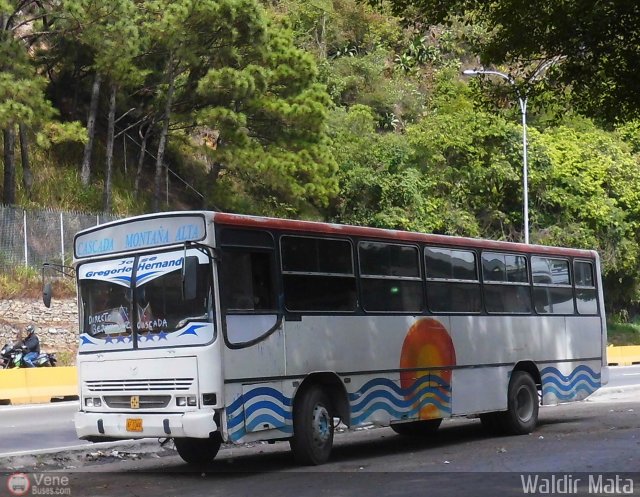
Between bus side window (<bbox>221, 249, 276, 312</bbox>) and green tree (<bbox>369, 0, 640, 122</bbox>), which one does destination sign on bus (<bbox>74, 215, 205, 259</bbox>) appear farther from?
green tree (<bbox>369, 0, 640, 122</bbox>)

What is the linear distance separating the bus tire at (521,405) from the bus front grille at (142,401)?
6.33m

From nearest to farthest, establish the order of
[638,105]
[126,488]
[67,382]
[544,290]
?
[126,488]
[638,105]
[544,290]
[67,382]

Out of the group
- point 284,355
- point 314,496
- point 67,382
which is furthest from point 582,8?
point 67,382

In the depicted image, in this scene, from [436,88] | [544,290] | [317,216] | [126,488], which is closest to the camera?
[126,488]

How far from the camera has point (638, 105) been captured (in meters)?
14.1

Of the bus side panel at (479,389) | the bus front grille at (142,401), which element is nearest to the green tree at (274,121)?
the bus side panel at (479,389)

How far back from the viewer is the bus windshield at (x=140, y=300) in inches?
483

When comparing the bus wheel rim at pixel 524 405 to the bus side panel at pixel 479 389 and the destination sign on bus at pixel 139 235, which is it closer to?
the bus side panel at pixel 479 389

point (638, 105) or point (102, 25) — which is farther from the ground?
point (102, 25)

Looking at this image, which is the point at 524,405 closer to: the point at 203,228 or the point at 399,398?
the point at 399,398

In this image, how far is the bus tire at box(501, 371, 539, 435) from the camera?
54.7 ft

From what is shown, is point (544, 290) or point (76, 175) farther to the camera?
point (76, 175)

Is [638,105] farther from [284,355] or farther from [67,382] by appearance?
[67,382]

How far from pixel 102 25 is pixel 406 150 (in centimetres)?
1619
